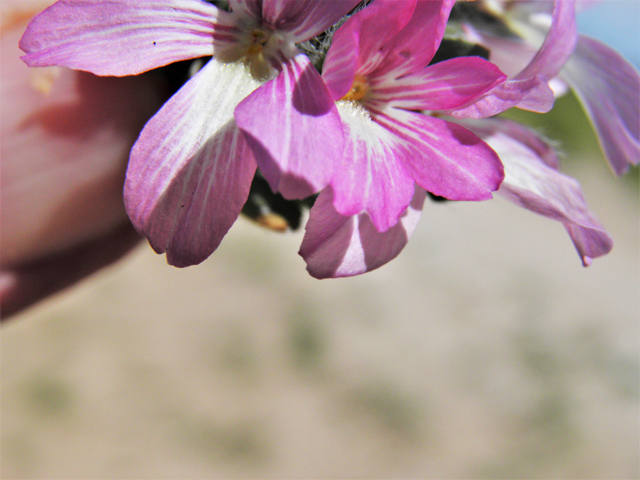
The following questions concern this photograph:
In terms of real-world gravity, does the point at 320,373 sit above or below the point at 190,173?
below

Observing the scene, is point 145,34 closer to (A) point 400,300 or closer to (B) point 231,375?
(B) point 231,375

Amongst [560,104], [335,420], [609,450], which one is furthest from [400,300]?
[560,104]

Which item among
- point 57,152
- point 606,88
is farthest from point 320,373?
point 606,88

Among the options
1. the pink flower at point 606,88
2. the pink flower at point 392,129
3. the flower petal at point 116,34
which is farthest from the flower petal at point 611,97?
the flower petal at point 116,34

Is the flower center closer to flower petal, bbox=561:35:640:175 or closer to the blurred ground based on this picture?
flower petal, bbox=561:35:640:175

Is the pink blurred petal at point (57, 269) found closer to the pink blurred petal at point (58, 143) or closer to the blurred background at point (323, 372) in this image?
the pink blurred petal at point (58, 143)

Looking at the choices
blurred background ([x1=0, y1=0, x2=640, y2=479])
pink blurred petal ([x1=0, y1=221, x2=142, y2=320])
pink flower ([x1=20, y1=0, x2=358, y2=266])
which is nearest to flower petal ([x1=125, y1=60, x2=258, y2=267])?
pink flower ([x1=20, y1=0, x2=358, y2=266])

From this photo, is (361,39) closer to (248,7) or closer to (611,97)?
(248,7)
